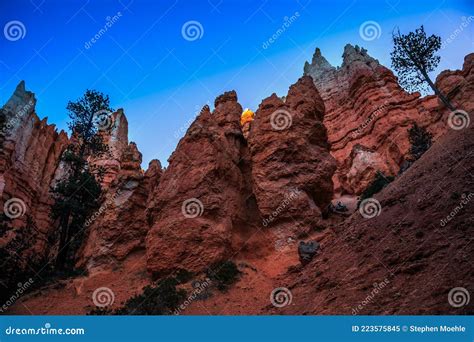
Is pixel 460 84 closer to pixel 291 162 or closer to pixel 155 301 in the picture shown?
pixel 291 162

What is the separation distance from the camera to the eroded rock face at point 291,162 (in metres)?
21.2

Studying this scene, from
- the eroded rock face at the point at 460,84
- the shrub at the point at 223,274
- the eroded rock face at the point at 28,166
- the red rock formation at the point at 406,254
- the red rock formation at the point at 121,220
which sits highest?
the eroded rock face at the point at 28,166

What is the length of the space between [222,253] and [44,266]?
15.4 m

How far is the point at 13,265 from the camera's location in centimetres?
2134

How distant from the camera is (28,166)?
1774 inches

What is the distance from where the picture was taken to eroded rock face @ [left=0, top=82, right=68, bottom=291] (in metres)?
37.7

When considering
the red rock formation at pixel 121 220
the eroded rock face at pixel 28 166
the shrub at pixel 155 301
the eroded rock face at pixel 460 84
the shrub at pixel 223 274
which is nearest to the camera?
the shrub at pixel 155 301

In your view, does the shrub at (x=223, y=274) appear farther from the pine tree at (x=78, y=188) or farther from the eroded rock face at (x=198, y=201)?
the pine tree at (x=78, y=188)

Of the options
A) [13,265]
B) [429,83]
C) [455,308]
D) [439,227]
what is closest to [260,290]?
[439,227]

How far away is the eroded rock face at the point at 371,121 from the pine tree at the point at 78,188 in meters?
31.8

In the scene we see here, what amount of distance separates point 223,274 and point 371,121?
131 feet

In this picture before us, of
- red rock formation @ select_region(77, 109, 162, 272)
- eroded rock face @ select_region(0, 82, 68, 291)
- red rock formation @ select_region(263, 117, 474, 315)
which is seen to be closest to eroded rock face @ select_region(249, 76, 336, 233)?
red rock formation @ select_region(263, 117, 474, 315)

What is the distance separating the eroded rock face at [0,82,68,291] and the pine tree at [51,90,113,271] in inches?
279

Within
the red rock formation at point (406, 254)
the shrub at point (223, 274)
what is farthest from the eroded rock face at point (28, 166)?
the red rock formation at point (406, 254)
